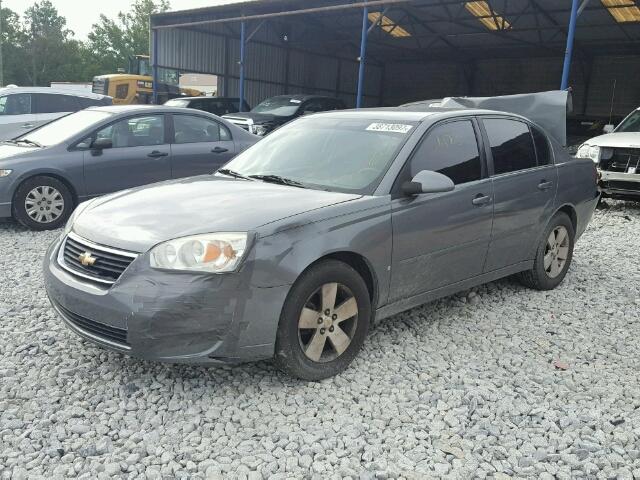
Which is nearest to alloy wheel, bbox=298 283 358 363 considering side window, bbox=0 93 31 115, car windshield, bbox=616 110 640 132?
car windshield, bbox=616 110 640 132

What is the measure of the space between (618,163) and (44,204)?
7.92m

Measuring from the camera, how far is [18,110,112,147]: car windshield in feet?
24.0

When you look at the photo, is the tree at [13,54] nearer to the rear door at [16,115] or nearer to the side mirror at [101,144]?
the rear door at [16,115]

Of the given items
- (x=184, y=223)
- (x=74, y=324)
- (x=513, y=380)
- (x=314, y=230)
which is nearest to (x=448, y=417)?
A: (x=513, y=380)

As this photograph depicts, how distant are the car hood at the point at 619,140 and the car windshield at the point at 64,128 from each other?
7.09 m

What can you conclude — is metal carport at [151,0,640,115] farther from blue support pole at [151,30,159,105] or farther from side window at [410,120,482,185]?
side window at [410,120,482,185]

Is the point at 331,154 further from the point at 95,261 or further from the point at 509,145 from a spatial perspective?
the point at 95,261

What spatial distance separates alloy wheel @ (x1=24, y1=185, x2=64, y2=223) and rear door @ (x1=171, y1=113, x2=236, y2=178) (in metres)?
1.44

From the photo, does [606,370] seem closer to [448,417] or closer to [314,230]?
[448,417]

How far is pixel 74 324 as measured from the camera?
3275 millimetres

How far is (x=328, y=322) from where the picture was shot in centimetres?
337

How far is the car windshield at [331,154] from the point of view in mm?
3822

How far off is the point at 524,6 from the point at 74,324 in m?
21.3

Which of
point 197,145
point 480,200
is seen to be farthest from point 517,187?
point 197,145
